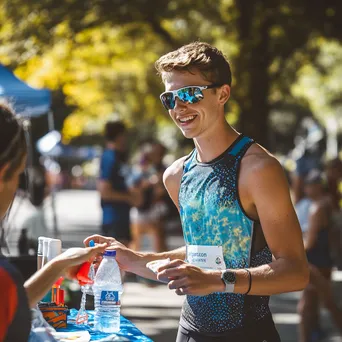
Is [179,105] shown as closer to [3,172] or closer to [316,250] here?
[3,172]

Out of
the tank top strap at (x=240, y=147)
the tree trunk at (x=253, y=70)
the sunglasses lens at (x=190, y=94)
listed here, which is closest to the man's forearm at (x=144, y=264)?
the tank top strap at (x=240, y=147)

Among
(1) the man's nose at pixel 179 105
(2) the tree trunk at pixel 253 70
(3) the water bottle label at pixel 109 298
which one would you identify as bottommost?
(3) the water bottle label at pixel 109 298

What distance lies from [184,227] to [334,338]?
18.5ft

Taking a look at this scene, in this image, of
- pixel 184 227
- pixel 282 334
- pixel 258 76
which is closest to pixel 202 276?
pixel 184 227

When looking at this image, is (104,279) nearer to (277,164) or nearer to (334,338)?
(277,164)

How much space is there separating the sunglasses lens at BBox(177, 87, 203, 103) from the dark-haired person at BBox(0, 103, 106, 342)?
101 centimetres

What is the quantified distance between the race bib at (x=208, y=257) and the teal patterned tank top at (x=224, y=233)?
0.06ft

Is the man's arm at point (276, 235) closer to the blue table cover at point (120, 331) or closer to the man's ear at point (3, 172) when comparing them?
the blue table cover at point (120, 331)

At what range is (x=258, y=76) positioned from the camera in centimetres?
1294

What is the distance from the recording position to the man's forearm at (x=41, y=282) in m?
2.65

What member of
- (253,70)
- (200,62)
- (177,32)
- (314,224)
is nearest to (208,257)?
(200,62)

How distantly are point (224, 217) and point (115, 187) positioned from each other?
6.47m

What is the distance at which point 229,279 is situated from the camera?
10.2ft

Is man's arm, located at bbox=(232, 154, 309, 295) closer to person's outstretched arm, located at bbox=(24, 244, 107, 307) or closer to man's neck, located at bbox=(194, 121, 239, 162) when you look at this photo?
man's neck, located at bbox=(194, 121, 239, 162)
